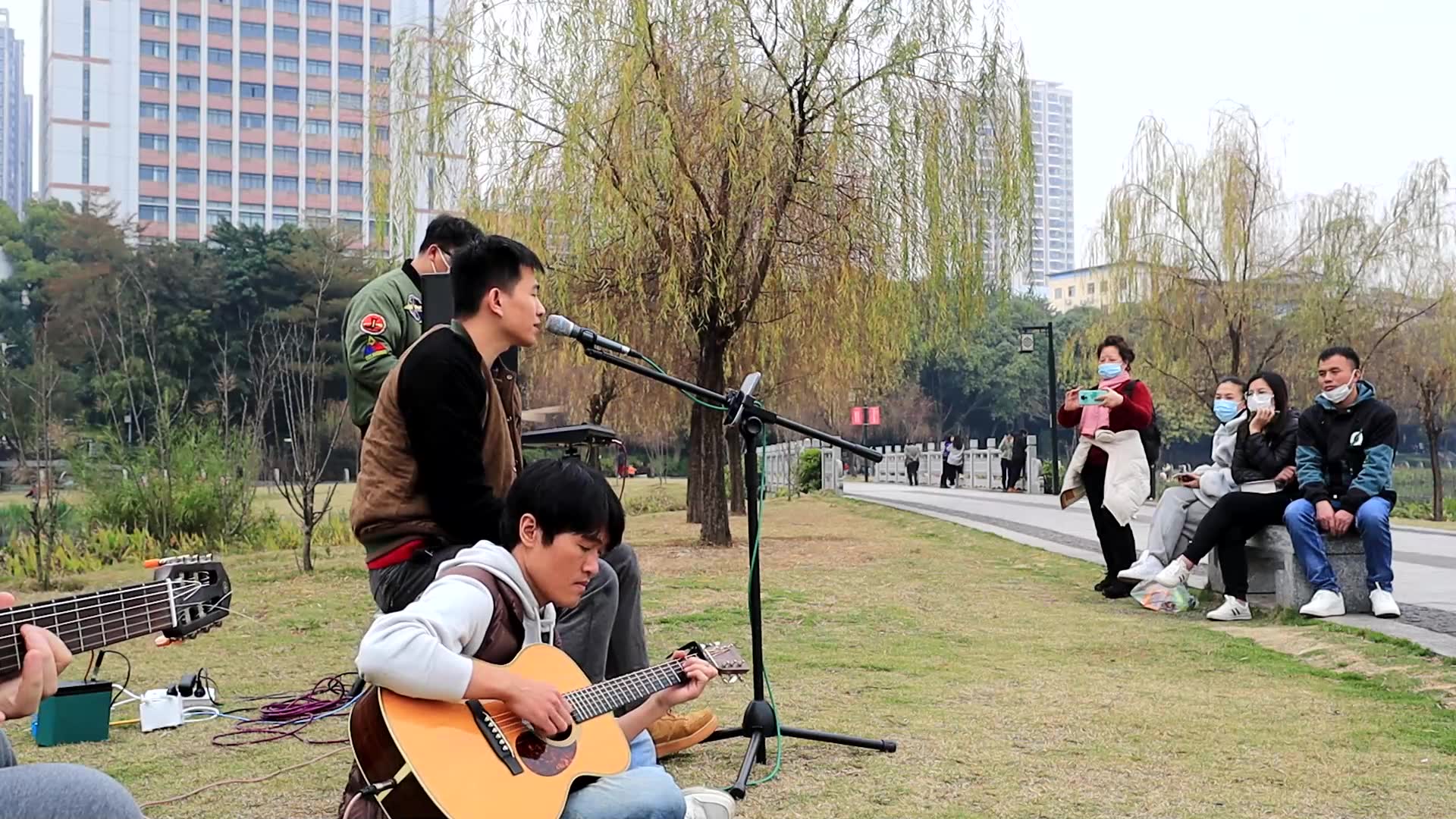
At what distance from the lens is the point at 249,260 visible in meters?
44.1

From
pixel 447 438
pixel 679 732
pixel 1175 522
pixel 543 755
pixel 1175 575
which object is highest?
pixel 447 438

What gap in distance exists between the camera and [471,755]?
2426mm

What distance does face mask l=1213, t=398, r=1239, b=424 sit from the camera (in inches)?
320

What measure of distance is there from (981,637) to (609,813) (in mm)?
4666

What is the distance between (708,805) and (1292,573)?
17.8ft

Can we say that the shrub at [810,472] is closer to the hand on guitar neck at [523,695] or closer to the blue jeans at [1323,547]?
the blue jeans at [1323,547]

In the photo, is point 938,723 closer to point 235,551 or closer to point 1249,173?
point 235,551

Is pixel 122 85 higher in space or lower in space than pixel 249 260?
higher

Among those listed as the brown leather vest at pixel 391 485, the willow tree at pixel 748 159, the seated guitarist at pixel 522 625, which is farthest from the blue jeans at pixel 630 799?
the willow tree at pixel 748 159

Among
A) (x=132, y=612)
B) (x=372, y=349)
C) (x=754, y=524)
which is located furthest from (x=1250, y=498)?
(x=132, y=612)

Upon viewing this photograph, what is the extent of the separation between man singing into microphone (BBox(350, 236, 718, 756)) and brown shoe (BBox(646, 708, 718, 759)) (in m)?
1.13

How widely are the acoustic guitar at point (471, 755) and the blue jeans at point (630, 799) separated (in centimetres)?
4

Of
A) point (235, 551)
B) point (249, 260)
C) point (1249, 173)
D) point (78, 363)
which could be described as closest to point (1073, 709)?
Answer: point (235, 551)

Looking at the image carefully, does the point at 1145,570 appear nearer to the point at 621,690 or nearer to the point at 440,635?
the point at 621,690
